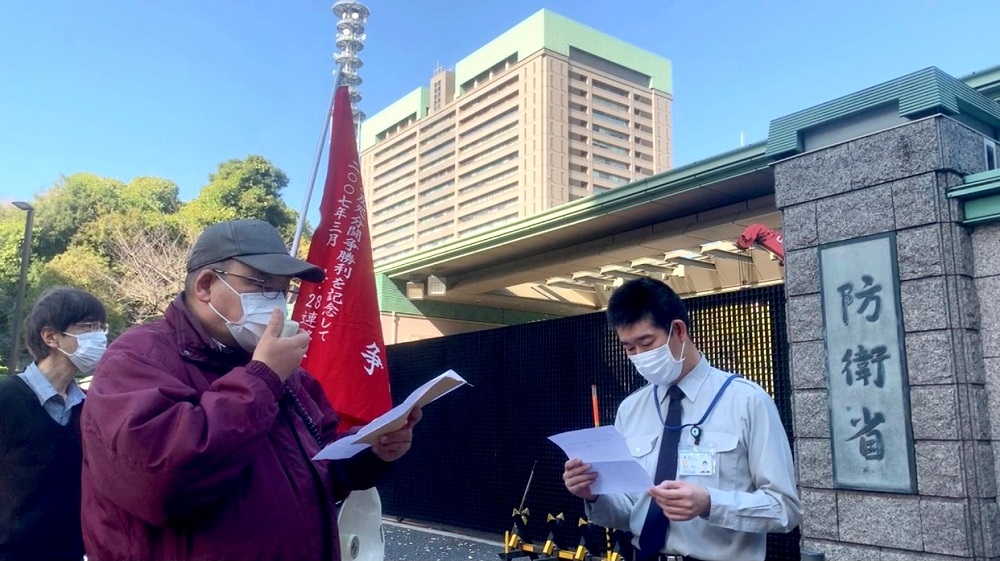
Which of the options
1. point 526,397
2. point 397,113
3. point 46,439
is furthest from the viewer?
point 397,113

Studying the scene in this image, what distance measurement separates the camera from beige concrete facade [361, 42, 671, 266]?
102188mm

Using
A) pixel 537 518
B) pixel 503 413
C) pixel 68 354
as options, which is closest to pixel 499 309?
pixel 503 413

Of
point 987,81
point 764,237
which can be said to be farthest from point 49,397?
point 764,237

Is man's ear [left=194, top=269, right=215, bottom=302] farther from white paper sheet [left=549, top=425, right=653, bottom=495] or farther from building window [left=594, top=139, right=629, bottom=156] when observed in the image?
building window [left=594, top=139, right=629, bottom=156]

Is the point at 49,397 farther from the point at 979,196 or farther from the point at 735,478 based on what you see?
the point at 979,196

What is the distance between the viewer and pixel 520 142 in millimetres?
105500

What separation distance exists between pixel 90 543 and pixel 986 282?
15.1 ft

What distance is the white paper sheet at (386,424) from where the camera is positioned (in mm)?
2124

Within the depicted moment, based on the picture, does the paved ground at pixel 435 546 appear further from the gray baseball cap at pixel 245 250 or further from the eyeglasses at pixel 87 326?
the gray baseball cap at pixel 245 250

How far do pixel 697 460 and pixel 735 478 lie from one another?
0.46 ft

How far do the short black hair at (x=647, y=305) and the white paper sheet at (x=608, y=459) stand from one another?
1.73ft

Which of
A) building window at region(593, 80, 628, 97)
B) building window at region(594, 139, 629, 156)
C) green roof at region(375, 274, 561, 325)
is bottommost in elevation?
green roof at region(375, 274, 561, 325)

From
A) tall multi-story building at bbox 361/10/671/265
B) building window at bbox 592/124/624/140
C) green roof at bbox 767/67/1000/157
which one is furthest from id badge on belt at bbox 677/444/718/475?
building window at bbox 592/124/624/140

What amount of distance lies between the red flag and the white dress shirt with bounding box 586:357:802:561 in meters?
2.96
